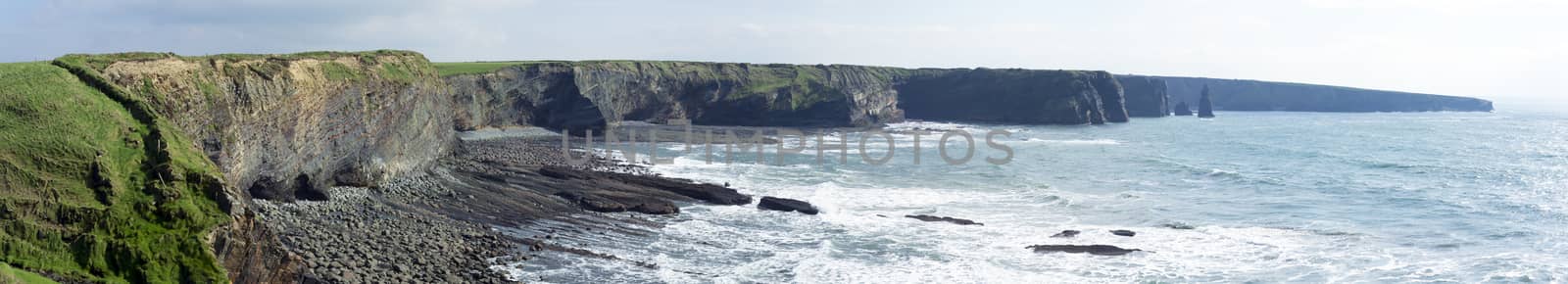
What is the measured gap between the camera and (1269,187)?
48406mm

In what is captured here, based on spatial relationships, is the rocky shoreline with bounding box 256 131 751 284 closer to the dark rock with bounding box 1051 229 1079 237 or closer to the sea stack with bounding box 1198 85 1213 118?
the dark rock with bounding box 1051 229 1079 237

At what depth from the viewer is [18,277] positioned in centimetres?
1414

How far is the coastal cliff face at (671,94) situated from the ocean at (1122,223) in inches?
844

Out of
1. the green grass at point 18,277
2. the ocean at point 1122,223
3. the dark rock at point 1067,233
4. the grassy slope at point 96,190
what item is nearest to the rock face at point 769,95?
the ocean at point 1122,223

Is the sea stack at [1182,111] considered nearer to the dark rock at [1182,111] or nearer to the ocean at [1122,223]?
the dark rock at [1182,111]

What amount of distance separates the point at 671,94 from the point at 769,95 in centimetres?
1119

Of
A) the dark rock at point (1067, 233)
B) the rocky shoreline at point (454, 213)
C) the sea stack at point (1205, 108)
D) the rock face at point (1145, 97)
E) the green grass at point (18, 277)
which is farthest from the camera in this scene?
the rock face at point (1145, 97)

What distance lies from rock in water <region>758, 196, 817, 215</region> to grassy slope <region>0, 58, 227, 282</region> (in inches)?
829

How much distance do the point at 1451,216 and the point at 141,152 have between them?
41563 mm

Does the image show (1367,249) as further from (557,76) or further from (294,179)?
(557,76)

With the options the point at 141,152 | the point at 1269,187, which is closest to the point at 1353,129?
the point at 1269,187

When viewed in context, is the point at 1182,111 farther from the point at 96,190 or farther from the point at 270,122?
the point at 96,190

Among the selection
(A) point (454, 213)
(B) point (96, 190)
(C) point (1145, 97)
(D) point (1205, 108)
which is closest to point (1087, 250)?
(A) point (454, 213)

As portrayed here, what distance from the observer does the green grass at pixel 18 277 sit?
13.4m
